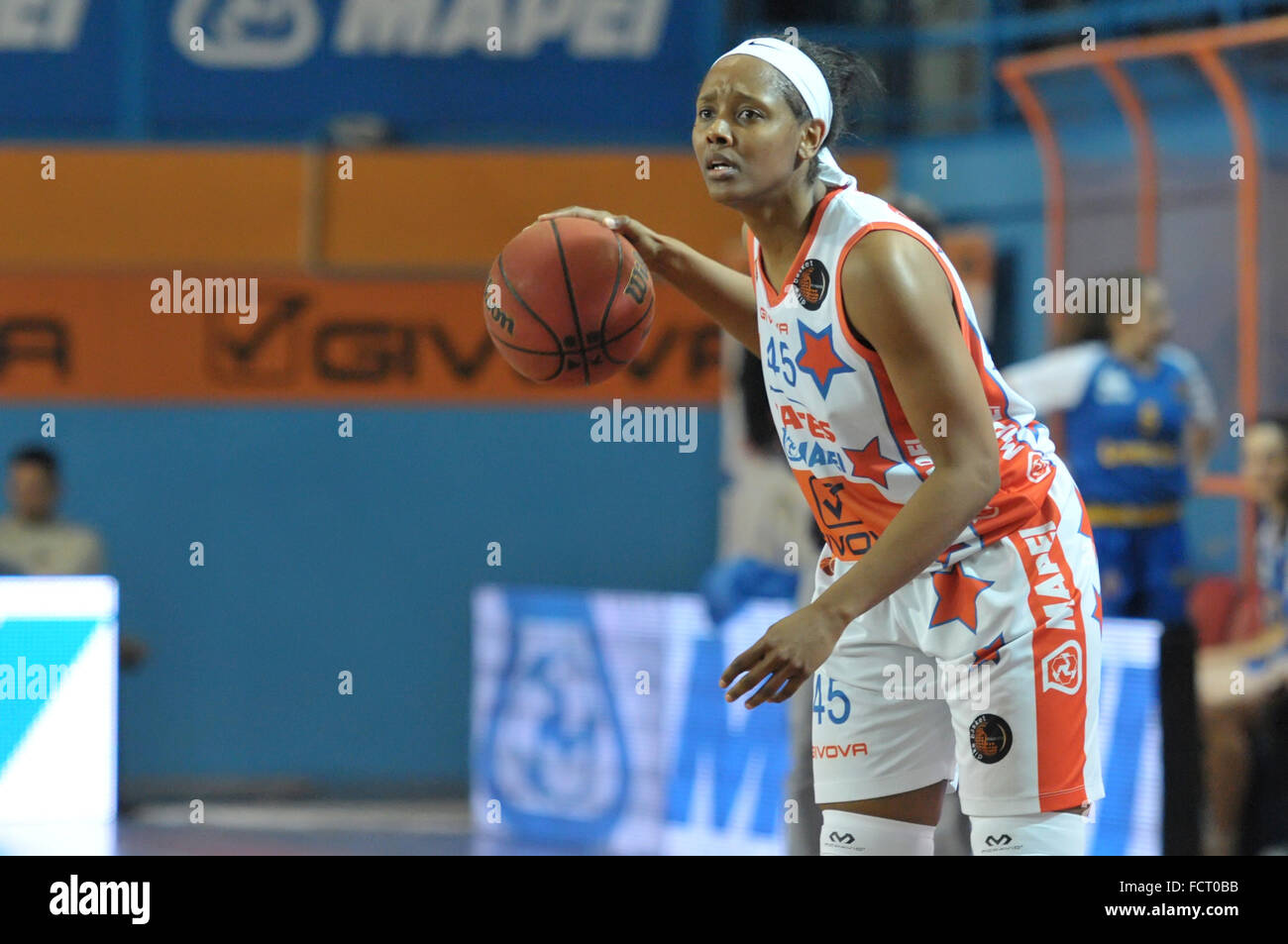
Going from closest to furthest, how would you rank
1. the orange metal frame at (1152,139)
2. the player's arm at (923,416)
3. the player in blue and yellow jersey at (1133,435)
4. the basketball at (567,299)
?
the player's arm at (923,416), the basketball at (567,299), the player in blue and yellow jersey at (1133,435), the orange metal frame at (1152,139)

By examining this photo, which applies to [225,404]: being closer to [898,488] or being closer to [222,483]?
[222,483]

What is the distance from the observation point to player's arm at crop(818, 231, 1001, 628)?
9.02 feet

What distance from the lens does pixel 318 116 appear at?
943 cm

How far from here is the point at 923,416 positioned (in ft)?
9.20

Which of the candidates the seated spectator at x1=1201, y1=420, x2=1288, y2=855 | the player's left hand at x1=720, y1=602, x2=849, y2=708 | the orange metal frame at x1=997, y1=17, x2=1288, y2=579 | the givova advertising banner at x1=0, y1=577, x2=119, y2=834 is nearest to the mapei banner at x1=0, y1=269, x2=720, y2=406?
the orange metal frame at x1=997, y1=17, x2=1288, y2=579

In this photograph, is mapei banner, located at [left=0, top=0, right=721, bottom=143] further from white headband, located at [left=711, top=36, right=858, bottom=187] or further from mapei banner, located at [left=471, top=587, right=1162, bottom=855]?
white headband, located at [left=711, top=36, right=858, bottom=187]

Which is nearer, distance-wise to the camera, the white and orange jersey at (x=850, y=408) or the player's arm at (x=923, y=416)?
the player's arm at (x=923, y=416)

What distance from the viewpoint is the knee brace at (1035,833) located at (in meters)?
2.99

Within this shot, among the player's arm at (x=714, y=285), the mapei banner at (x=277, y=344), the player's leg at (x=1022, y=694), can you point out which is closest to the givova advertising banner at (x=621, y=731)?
the mapei banner at (x=277, y=344)

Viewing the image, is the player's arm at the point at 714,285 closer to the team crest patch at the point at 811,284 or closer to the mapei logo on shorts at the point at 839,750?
the team crest patch at the point at 811,284

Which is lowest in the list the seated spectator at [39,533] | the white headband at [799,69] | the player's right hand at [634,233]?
the seated spectator at [39,533]

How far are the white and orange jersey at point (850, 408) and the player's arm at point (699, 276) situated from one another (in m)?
0.17

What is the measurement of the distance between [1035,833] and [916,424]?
2.36 ft

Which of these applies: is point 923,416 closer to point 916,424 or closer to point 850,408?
point 916,424
